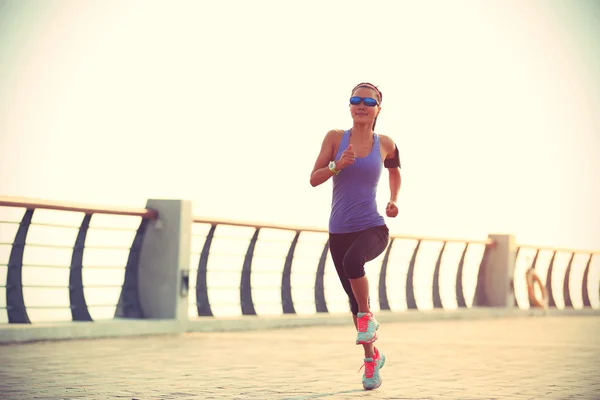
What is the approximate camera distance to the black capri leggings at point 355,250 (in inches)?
288

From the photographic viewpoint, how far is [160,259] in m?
12.8

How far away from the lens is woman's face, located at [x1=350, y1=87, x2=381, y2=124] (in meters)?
7.52

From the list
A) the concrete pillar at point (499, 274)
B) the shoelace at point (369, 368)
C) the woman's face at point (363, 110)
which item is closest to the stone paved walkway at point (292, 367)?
the shoelace at point (369, 368)

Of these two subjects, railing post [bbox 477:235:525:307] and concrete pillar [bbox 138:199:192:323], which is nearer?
concrete pillar [bbox 138:199:192:323]

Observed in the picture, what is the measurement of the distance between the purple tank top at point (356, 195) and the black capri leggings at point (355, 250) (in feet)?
0.17

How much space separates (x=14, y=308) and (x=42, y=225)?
0.83 m

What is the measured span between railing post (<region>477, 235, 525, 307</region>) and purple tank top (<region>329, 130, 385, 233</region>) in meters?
14.6

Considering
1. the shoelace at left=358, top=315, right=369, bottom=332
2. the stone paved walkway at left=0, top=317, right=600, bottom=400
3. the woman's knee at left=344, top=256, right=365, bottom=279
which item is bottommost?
the stone paved walkway at left=0, top=317, right=600, bottom=400

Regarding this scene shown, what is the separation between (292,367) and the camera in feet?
29.0

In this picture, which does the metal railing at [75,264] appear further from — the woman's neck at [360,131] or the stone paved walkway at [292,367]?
the woman's neck at [360,131]

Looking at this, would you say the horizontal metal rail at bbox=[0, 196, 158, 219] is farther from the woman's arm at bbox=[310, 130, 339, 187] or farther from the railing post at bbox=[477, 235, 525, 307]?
the railing post at bbox=[477, 235, 525, 307]

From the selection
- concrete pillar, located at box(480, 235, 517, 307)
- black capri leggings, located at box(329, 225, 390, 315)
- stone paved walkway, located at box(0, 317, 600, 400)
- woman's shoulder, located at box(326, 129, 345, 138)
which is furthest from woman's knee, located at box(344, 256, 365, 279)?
concrete pillar, located at box(480, 235, 517, 307)

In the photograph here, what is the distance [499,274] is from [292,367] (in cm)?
1349

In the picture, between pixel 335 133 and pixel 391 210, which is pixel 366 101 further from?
pixel 391 210
